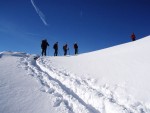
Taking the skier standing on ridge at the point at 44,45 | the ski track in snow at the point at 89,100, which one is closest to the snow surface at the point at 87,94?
the ski track in snow at the point at 89,100

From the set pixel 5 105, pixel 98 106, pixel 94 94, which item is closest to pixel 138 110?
pixel 98 106

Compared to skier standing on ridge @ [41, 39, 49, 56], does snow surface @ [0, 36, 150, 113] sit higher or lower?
lower

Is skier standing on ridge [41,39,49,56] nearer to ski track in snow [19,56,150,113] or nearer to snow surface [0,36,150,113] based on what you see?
snow surface [0,36,150,113]

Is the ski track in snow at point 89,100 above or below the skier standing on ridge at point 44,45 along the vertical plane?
below

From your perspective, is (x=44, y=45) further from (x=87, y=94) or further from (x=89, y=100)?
(x=89, y=100)

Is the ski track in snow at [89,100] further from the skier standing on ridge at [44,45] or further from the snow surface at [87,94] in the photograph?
the skier standing on ridge at [44,45]

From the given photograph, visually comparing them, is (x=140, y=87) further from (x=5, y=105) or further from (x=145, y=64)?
(x=5, y=105)

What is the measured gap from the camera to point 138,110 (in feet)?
13.8

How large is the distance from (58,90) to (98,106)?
173 cm

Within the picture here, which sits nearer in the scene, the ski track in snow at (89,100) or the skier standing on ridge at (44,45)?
the ski track in snow at (89,100)

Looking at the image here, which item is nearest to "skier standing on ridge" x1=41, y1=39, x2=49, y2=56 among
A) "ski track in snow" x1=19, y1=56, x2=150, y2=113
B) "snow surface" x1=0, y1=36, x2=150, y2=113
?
"snow surface" x1=0, y1=36, x2=150, y2=113

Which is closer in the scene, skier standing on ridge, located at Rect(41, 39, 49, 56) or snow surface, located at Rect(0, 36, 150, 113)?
snow surface, located at Rect(0, 36, 150, 113)

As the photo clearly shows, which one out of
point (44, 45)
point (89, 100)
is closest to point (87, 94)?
point (89, 100)

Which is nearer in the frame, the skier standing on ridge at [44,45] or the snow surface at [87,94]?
the snow surface at [87,94]
